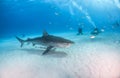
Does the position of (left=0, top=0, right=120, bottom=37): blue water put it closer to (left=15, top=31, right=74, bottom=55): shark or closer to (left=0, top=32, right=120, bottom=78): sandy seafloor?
(left=15, top=31, right=74, bottom=55): shark

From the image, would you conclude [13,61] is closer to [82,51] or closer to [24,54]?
[24,54]

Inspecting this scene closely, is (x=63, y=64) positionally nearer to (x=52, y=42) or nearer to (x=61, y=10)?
(x=52, y=42)

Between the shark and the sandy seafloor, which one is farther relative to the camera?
the shark

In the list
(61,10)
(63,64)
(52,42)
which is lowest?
(63,64)

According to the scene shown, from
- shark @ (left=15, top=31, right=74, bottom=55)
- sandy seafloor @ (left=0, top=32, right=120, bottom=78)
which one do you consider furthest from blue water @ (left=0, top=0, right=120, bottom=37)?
sandy seafloor @ (left=0, top=32, right=120, bottom=78)

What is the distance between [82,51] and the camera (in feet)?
19.7

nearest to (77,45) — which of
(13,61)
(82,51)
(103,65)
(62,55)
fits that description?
(82,51)

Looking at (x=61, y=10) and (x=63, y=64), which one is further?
(x=61, y=10)

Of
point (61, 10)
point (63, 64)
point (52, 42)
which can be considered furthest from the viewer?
point (61, 10)

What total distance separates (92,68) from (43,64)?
4.40ft

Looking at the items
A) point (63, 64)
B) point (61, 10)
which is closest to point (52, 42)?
point (63, 64)

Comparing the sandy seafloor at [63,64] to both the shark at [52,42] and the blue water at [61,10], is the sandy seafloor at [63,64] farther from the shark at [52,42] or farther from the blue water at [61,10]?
the blue water at [61,10]

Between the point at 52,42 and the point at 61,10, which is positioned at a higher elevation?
the point at 61,10

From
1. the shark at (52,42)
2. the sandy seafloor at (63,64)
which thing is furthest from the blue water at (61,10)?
the sandy seafloor at (63,64)
